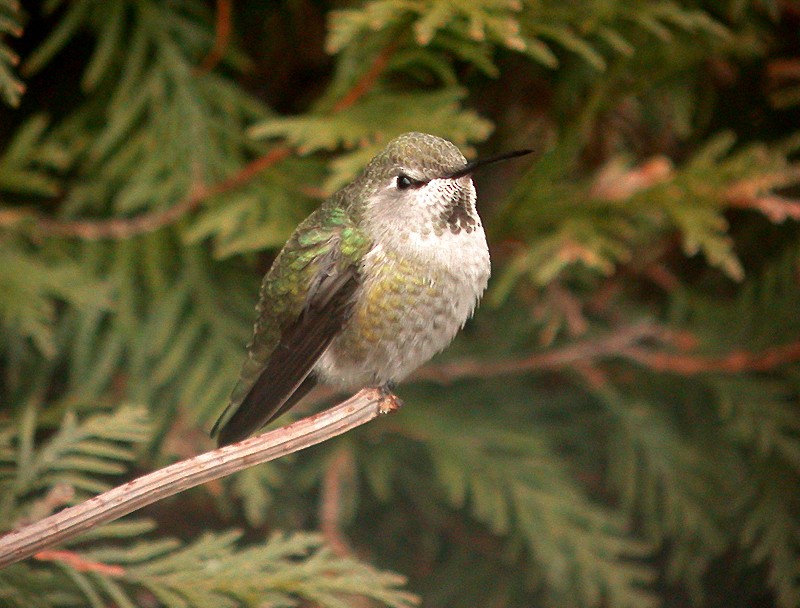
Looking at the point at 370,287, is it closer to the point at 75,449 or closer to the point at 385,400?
the point at 385,400

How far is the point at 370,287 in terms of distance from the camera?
82cm

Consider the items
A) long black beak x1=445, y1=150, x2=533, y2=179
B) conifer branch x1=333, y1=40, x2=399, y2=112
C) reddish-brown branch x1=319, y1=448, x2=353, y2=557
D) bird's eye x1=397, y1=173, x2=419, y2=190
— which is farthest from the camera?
reddish-brown branch x1=319, y1=448, x2=353, y2=557

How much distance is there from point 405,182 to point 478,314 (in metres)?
1.27

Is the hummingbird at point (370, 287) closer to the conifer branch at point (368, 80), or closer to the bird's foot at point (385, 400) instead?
the bird's foot at point (385, 400)

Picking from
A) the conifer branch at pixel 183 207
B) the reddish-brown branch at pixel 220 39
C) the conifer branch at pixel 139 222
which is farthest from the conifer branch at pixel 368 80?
the reddish-brown branch at pixel 220 39

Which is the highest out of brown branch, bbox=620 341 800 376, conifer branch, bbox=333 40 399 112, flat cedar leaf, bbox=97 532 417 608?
conifer branch, bbox=333 40 399 112

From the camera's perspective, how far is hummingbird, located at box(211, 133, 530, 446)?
29.7 inches

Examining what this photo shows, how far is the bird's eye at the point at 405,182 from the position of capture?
0.73 metres

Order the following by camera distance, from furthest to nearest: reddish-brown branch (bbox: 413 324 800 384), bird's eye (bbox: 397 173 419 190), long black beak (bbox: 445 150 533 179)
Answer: reddish-brown branch (bbox: 413 324 800 384)
bird's eye (bbox: 397 173 419 190)
long black beak (bbox: 445 150 533 179)

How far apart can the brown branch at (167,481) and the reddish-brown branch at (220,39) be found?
952mm

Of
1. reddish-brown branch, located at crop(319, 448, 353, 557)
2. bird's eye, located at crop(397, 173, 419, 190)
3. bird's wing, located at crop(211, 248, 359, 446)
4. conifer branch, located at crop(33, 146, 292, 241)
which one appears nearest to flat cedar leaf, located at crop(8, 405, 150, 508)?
bird's wing, located at crop(211, 248, 359, 446)

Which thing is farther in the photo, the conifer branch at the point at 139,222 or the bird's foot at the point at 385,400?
the conifer branch at the point at 139,222

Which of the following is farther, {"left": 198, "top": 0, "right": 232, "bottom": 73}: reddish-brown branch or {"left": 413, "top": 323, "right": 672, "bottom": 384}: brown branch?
{"left": 413, "top": 323, "right": 672, "bottom": 384}: brown branch

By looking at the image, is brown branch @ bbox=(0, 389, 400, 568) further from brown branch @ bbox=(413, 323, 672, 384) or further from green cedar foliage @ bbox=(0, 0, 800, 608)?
brown branch @ bbox=(413, 323, 672, 384)
